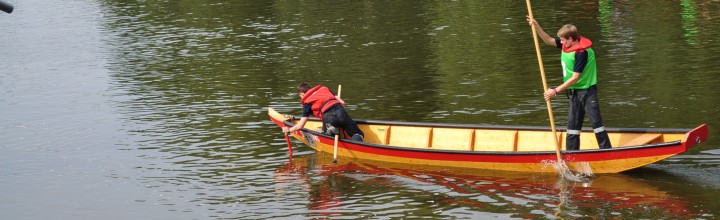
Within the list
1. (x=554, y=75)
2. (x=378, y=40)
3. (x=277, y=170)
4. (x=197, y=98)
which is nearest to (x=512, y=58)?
(x=554, y=75)

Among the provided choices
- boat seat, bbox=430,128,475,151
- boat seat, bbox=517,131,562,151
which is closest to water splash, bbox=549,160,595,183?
boat seat, bbox=517,131,562,151

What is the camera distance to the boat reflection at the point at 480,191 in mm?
16312

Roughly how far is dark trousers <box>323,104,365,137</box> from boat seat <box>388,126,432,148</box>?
1.92 ft

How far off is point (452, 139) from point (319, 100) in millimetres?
2442

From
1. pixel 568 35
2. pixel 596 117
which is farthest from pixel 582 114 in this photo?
pixel 568 35

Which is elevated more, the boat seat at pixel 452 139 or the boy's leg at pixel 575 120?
the boy's leg at pixel 575 120

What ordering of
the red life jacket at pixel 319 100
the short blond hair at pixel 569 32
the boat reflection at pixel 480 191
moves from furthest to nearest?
the red life jacket at pixel 319 100
the short blond hair at pixel 569 32
the boat reflection at pixel 480 191

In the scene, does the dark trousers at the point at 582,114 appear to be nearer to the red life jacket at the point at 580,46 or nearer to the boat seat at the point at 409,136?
Answer: the red life jacket at the point at 580,46

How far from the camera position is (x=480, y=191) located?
58.0ft

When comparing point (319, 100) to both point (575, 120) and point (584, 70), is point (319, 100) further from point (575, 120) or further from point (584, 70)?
point (584, 70)

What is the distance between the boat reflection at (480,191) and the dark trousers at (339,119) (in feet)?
1.99

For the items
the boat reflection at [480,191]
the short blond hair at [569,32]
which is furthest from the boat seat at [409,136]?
the short blond hair at [569,32]

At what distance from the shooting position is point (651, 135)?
1744 centimetres

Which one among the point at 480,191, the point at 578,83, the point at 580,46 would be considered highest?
the point at 580,46
